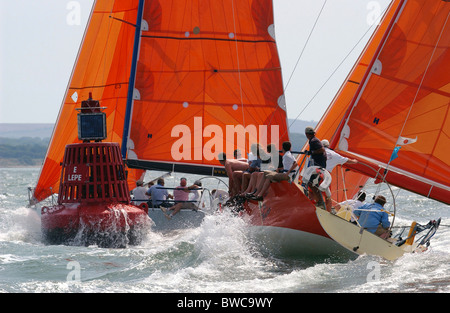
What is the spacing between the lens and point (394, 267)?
1257 cm

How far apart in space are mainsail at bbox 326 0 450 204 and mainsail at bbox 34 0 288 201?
301 inches

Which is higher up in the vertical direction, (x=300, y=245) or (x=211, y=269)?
(x=300, y=245)

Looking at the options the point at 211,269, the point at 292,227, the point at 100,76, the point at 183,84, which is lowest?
the point at 211,269

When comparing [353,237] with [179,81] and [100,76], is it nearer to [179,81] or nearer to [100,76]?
[179,81]

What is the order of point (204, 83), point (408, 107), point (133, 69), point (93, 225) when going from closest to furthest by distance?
point (408, 107)
point (93, 225)
point (133, 69)
point (204, 83)

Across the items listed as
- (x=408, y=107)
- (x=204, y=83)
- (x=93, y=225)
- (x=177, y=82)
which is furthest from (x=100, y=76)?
(x=408, y=107)

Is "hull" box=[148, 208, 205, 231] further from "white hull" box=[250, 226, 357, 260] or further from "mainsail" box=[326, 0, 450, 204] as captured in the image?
"mainsail" box=[326, 0, 450, 204]

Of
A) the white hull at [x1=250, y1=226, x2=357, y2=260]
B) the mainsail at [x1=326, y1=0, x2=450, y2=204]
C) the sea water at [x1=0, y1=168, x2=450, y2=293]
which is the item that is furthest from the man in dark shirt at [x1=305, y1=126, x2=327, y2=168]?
the sea water at [x1=0, y1=168, x2=450, y2=293]

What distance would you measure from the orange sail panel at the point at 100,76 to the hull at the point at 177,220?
260 centimetres

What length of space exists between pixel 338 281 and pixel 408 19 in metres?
4.77

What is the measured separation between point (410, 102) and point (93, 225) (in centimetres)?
602

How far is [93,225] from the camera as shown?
16.1 metres
